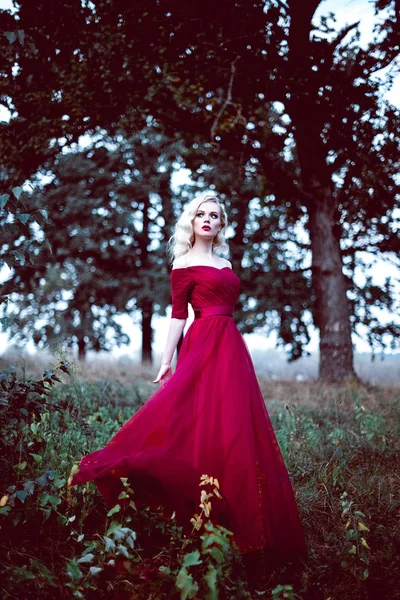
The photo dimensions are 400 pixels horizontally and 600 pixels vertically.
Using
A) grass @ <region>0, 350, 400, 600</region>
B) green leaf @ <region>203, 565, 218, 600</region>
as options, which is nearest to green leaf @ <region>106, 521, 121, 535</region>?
grass @ <region>0, 350, 400, 600</region>

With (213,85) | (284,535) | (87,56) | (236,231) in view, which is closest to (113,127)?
(87,56)

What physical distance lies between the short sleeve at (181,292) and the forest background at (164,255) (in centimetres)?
87

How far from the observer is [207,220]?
3639 millimetres

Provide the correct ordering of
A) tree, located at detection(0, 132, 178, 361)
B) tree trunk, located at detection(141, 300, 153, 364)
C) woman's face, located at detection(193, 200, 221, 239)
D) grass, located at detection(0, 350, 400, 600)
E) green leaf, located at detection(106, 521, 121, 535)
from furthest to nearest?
tree trunk, located at detection(141, 300, 153, 364) → tree, located at detection(0, 132, 178, 361) → woman's face, located at detection(193, 200, 221, 239) → green leaf, located at detection(106, 521, 121, 535) → grass, located at detection(0, 350, 400, 600)

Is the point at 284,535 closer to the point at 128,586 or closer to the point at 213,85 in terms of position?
the point at 128,586

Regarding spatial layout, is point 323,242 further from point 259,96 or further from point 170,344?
point 170,344

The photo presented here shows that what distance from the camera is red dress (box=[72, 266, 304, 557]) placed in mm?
2811

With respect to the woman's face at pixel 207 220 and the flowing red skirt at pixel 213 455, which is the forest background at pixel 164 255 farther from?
the woman's face at pixel 207 220

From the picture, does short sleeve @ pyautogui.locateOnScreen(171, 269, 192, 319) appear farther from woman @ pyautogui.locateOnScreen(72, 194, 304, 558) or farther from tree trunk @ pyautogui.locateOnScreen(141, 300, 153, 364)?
tree trunk @ pyautogui.locateOnScreen(141, 300, 153, 364)

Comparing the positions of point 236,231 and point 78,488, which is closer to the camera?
point 78,488

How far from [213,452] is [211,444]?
0.05 m

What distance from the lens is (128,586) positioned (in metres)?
2.63

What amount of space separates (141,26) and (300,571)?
804 centimetres

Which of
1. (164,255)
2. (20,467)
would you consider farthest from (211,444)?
(164,255)
